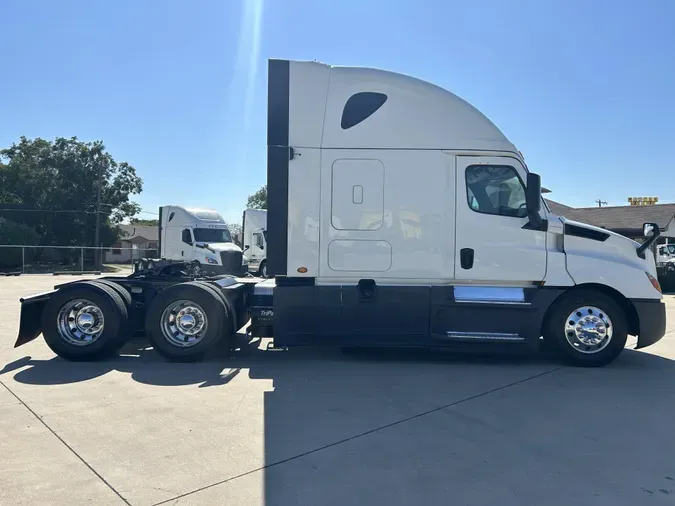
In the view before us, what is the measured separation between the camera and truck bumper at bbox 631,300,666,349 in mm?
6590

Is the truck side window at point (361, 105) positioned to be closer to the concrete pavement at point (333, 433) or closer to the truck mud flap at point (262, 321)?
the truck mud flap at point (262, 321)

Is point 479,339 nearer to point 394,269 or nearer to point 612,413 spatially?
point 394,269

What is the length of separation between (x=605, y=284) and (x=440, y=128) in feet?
9.76

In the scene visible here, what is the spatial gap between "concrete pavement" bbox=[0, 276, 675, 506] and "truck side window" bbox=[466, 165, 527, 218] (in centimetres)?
213

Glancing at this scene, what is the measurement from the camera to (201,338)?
6.80 meters

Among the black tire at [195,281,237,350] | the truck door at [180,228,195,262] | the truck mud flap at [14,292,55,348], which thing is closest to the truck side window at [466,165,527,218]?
the black tire at [195,281,237,350]

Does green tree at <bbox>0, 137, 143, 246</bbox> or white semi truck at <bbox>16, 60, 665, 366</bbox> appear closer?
white semi truck at <bbox>16, 60, 665, 366</bbox>

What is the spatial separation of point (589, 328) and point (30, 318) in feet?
24.9

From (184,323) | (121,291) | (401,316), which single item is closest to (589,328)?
(401,316)

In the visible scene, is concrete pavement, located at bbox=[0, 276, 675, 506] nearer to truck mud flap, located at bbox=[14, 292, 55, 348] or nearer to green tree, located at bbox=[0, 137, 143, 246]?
truck mud flap, located at bbox=[14, 292, 55, 348]

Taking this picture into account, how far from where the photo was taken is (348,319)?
6.63 metres

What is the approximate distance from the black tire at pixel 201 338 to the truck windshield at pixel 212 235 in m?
14.7

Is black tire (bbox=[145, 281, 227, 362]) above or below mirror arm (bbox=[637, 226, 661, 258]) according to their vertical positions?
below

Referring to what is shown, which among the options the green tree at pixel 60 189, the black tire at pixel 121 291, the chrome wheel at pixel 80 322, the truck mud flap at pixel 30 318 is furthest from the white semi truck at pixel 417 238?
the green tree at pixel 60 189
